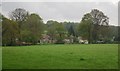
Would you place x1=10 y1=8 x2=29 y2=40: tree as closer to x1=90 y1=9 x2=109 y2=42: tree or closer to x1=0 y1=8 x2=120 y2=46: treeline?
x1=0 y1=8 x2=120 y2=46: treeline

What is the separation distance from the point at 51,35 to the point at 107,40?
23.7 metres

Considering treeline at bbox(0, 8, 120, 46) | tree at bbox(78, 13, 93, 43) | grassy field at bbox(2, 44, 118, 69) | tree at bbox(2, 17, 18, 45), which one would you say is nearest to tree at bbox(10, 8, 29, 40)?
treeline at bbox(0, 8, 120, 46)

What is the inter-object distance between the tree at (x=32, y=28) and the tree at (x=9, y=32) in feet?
18.7

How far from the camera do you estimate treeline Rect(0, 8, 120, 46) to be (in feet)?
245

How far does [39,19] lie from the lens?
86625 millimetres

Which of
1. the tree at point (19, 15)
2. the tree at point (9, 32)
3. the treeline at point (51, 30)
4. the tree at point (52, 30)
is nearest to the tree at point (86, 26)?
the treeline at point (51, 30)

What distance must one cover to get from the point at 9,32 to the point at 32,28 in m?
13.1

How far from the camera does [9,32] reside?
72375 millimetres

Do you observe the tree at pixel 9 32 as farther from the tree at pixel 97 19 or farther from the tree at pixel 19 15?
the tree at pixel 97 19

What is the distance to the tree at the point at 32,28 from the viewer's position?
83188 mm

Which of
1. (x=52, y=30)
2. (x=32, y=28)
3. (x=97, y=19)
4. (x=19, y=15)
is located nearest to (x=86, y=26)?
(x=97, y=19)

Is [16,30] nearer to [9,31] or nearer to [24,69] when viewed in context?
[9,31]

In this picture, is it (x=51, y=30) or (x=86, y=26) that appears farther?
(x=51, y=30)

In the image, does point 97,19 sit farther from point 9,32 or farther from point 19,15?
point 9,32
